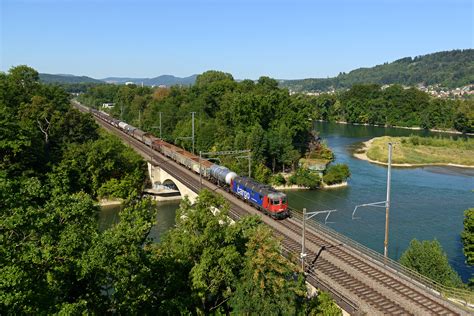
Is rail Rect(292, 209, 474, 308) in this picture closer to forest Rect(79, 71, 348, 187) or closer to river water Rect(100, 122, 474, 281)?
river water Rect(100, 122, 474, 281)

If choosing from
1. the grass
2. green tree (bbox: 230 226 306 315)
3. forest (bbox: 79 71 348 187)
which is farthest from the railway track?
the grass

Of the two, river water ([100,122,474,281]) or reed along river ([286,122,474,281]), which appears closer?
reed along river ([286,122,474,281])

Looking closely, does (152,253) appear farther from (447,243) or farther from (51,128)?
(51,128)

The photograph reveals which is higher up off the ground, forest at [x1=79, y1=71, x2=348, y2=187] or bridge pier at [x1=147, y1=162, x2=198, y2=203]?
forest at [x1=79, y1=71, x2=348, y2=187]

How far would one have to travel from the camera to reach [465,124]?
135 metres

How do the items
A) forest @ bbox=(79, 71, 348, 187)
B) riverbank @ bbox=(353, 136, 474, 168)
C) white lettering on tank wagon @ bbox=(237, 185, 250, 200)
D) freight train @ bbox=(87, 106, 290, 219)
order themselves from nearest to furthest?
freight train @ bbox=(87, 106, 290, 219) → white lettering on tank wagon @ bbox=(237, 185, 250, 200) → forest @ bbox=(79, 71, 348, 187) → riverbank @ bbox=(353, 136, 474, 168)

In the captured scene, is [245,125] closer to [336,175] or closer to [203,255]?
[336,175]

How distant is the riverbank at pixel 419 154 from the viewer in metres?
90.1

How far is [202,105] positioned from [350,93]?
109 m

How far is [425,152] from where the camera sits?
3831 inches

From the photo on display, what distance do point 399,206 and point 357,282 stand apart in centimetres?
3234

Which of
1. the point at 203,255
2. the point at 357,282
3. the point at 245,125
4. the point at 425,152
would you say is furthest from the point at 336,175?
the point at 203,255

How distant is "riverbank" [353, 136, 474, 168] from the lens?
90125 mm

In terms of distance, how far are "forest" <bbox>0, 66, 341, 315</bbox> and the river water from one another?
1502 centimetres
